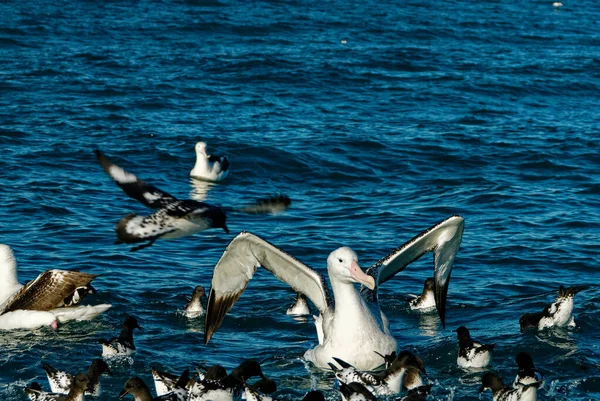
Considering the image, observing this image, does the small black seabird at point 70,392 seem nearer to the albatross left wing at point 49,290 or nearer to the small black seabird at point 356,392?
the small black seabird at point 356,392

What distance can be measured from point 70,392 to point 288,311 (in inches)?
203

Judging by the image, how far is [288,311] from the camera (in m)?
16.5

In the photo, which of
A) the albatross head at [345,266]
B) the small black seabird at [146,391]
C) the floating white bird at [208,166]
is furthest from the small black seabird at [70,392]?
the floating white bird at [208,166]

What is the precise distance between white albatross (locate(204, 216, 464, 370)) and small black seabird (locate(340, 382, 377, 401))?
1365 millimetres

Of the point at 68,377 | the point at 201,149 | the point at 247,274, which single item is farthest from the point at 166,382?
the point at 201,149

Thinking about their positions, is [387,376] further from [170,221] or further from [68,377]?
[170,221]

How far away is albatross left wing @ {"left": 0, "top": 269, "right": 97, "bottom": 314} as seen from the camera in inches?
609

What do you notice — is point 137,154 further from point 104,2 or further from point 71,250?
point 104,2

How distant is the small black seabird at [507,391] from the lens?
473 inches

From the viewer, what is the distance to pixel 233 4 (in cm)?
4294

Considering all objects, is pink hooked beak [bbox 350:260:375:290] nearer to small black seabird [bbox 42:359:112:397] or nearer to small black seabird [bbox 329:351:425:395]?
small black seabird [bbox 329:351:425:395]

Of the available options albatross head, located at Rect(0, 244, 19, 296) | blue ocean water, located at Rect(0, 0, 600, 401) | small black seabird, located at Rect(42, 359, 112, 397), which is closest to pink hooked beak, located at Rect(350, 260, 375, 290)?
blue ocean water, located at Rect(0, 0, 600, 401)

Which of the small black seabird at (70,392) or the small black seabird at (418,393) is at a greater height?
the small black seabird at (418,393)

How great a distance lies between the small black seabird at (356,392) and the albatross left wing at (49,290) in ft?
16.1
